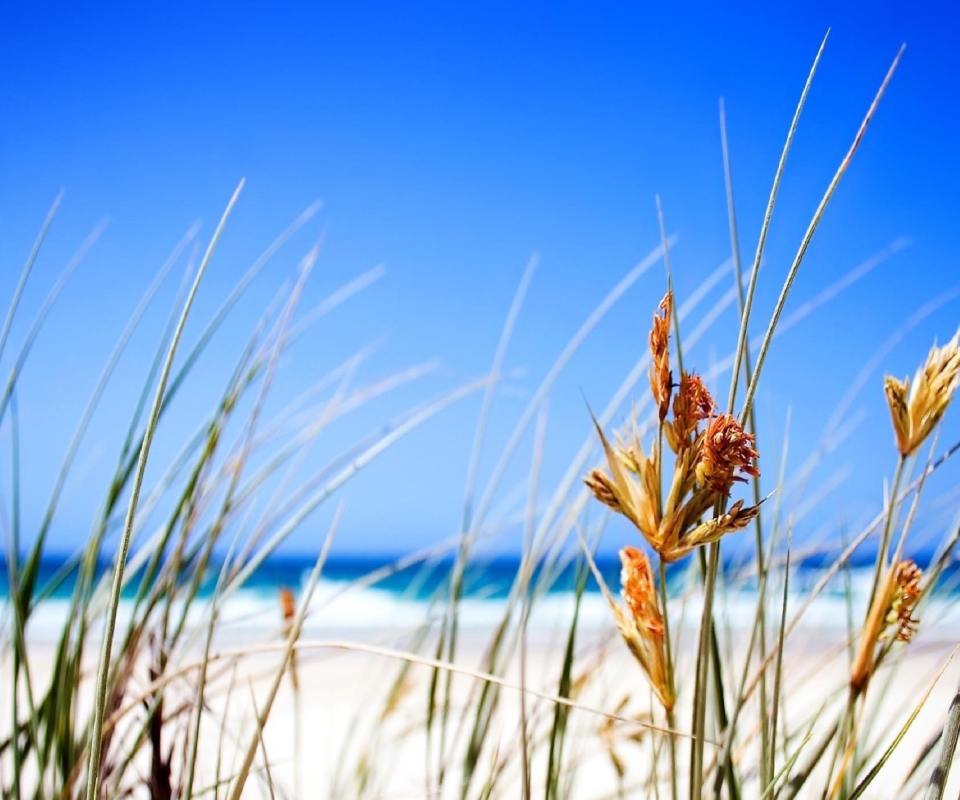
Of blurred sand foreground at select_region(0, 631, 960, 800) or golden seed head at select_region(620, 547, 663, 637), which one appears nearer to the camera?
golden seed head at select_region(620, 547, 663, 637)

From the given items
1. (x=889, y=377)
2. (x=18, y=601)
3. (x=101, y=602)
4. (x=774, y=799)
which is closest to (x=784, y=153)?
(x=889, y=377)

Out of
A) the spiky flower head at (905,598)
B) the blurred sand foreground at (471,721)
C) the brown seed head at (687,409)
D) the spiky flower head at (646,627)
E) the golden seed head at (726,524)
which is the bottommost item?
the blurred sand foreground at (471,721)

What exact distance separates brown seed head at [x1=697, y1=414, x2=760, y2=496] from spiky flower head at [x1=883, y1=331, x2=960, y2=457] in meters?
0.10

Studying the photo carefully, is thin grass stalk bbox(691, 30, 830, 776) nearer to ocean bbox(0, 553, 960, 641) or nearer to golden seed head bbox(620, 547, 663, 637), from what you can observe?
golden seed head bbox(620, 547, 663, 637)

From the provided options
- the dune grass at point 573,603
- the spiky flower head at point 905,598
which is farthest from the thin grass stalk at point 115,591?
the spiky flower head at point 905,598

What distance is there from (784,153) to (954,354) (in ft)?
0.39

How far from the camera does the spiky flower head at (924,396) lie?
0.38 m

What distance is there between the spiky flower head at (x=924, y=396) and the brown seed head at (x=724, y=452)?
4.0 inches

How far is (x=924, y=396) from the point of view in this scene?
388 millimetres

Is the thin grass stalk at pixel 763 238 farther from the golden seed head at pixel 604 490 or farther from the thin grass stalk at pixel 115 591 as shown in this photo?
the thin grass stalk at pixel 115 591

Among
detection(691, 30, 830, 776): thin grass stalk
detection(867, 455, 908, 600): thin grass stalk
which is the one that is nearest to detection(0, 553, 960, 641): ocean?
detection(867, 455, 908, 600): thin grass stalk

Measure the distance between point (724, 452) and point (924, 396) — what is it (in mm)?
121

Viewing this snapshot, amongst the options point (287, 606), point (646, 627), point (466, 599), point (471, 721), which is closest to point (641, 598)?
point (646, 627)

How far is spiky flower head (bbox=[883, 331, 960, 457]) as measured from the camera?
378mm
